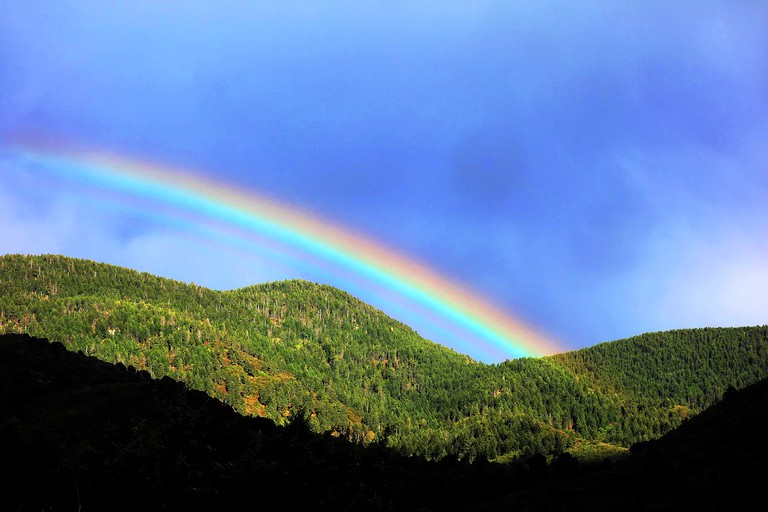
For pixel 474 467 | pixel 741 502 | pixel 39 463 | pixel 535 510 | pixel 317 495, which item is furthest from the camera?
pixel 474 467

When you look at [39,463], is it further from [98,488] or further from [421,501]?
[421,501]

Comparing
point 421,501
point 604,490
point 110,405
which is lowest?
point 421,501

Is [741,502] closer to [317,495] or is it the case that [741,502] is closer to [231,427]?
[317,495]

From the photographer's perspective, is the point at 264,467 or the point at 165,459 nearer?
the point at 264,467

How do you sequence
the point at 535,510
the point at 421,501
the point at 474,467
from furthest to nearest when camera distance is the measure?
the point at 474,467 < the point at 421,501 < the point at 535,510

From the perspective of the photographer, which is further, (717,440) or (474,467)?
(474,467)

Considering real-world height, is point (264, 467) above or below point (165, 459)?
above

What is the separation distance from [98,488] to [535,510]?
117ft

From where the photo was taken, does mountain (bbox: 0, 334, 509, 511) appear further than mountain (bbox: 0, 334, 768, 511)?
No

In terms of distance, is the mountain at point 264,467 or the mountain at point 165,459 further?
the mountain at point 264,467

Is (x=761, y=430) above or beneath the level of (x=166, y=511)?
above

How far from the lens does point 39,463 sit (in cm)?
3475

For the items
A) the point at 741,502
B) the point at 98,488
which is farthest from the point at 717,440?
the point at 98,488

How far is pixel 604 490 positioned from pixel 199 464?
38.6 m
